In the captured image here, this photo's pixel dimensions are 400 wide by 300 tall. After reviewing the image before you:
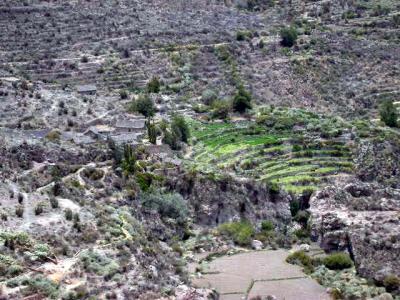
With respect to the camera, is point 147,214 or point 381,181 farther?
point 381,181

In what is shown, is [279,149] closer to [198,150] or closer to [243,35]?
[198,150]

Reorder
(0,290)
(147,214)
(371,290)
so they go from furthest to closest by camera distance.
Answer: (147,214) < (371,290) < (0,290)

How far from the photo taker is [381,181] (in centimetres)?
6538

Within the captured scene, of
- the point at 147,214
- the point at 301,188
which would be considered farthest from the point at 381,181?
the point at 147,214

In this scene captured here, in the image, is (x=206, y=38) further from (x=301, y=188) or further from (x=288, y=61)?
(x=301, y=188)

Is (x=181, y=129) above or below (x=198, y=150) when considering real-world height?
above

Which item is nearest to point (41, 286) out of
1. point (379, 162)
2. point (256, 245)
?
point (256, 245)

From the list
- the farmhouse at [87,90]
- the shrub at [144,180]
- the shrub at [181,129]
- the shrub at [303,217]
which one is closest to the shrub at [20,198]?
the shrub at [144,180]

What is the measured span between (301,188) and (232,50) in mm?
40034

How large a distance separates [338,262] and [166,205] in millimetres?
10816

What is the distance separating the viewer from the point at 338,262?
5106 centimetres

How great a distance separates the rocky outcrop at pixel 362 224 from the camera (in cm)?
5000

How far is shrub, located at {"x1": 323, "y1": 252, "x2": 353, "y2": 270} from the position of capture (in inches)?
2007

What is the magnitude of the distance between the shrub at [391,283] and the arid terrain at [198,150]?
148 mm
